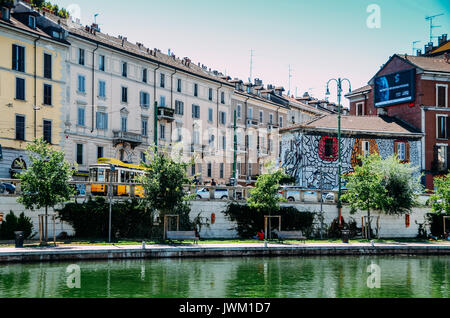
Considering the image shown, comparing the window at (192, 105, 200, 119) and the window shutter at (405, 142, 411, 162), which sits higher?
the window at (192, 105, 200, 119)

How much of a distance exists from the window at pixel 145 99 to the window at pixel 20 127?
1646 cm

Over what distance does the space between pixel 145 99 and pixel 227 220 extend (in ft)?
86.8

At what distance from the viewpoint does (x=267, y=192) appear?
44.3 meters

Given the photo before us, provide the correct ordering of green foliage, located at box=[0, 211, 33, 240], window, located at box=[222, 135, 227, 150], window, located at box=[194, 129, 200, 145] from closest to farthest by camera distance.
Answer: green foliage, located at box=[0, 211, 33, 240] → window, located at box=[194, 129, 200, 145] → window, located at box=[222, 135, 227, 150]

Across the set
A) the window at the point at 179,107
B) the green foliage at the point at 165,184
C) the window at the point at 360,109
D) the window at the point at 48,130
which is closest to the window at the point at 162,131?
the window at the point at 179,107

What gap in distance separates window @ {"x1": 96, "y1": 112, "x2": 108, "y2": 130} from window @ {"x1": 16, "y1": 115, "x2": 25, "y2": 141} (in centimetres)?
943

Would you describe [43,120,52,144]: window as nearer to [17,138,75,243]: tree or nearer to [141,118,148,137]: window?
[141,118,148,137]: window

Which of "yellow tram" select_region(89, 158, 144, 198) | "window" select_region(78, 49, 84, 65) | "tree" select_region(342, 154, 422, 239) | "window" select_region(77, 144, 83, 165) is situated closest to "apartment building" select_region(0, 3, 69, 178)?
"window" select_region(78, 49, 84, 65)

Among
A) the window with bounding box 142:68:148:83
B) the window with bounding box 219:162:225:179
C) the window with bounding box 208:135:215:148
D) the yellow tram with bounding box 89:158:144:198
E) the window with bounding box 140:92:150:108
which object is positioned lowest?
the yellow tram with bounding box 89:158:144:198

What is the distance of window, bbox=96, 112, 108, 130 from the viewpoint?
62188 mm

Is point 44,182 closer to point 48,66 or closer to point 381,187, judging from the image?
point 48,66

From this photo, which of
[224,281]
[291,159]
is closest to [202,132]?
[291,159]

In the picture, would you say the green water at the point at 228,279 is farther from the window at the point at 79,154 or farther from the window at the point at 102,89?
the window at the point at 102,89
